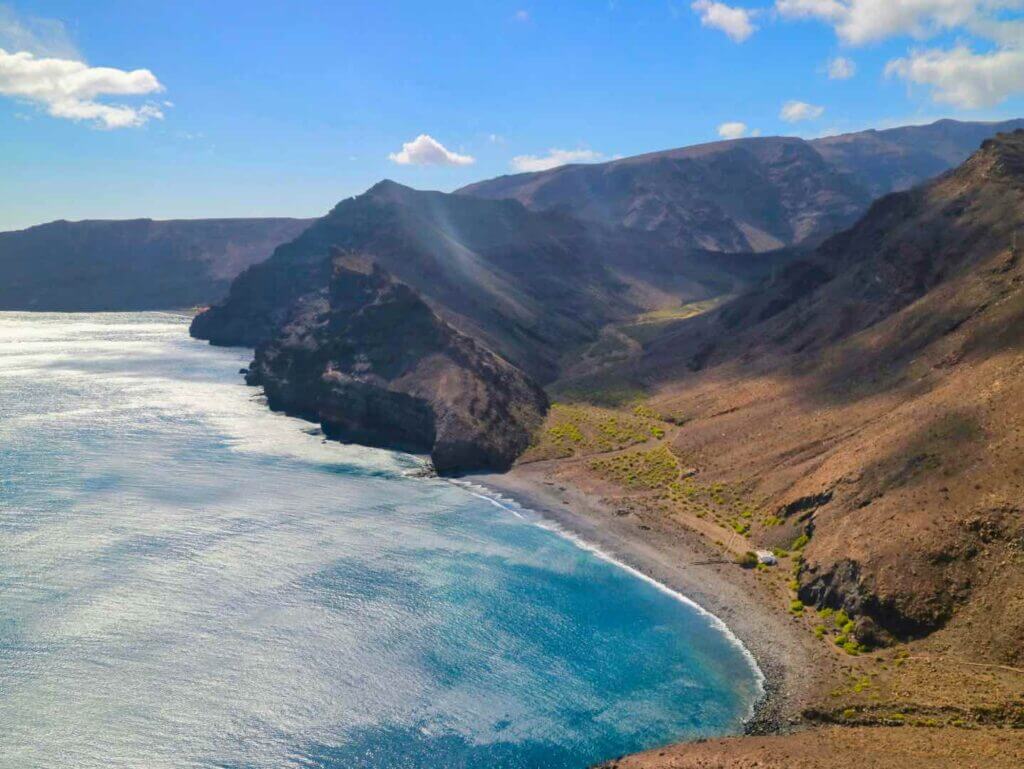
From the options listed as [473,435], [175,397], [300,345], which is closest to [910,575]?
[473,435]

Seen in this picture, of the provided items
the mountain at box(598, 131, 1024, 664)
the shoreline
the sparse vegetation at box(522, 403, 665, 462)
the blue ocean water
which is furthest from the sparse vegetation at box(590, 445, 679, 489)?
the blue ocean water

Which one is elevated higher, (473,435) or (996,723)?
(473,435)

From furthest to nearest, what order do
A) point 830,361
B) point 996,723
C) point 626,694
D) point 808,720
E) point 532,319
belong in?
1. point 532,319
2. point 830,361
3. point 626,694
4. point 808,720
5. point 996,723

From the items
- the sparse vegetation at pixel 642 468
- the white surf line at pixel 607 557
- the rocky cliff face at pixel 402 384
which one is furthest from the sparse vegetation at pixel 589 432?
the white surf line at pixel 607 557

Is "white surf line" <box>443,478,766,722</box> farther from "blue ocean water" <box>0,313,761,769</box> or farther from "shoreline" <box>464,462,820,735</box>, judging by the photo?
"blue ocean water" <box>0,313,761,769</box>

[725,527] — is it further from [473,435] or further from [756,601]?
[473,435]

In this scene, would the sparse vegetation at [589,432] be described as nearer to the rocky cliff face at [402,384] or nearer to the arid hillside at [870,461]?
the arid hillside at [870,461]

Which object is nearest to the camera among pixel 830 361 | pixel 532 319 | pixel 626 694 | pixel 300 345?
pixel 626 694
